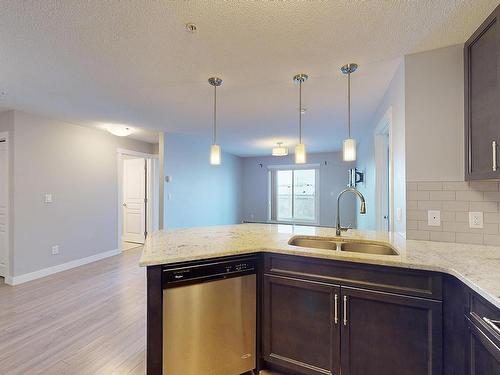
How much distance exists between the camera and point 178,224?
15.6ft

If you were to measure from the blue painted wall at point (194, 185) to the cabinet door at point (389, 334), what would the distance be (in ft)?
11.9

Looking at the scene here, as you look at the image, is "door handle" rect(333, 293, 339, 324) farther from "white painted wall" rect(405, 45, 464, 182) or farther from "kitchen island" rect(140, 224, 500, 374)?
"white painted wall" rect(405, 45, 464, 182)

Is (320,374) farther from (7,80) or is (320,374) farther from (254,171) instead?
(254,171)

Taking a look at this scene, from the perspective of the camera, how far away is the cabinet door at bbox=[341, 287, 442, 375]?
1.31 metres

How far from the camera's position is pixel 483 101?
5.09 ft

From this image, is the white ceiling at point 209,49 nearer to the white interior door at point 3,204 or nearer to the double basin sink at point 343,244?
the white interior door at point 3,204

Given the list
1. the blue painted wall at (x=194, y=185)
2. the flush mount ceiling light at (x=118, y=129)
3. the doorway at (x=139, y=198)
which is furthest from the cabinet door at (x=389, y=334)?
the doorway at (x=139, y=198)

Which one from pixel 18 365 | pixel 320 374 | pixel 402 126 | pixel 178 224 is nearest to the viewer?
pixel 320 374

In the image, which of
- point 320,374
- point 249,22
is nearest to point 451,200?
point 320,374

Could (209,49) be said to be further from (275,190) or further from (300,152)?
(275,190)

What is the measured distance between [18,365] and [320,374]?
6.92 ft

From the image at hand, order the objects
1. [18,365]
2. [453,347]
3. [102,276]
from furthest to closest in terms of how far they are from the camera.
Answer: [102,276] < [18,365] < [453,347]

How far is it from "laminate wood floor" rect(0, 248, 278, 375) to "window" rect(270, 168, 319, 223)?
15.8 feet

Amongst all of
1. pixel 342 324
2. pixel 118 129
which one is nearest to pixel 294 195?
pixel 118 129
